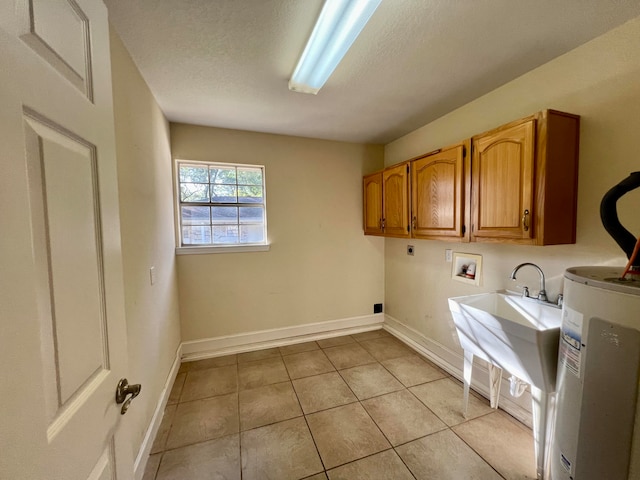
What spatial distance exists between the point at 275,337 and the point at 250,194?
1729mm

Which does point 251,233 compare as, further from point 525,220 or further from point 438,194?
point 525,220

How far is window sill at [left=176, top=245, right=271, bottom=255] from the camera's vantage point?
8.88 ft

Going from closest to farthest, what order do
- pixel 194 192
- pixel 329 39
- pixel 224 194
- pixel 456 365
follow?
pixel 329 39, pixel 456 365, pixel 194 192, pixel 224 194

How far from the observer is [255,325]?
3.00m

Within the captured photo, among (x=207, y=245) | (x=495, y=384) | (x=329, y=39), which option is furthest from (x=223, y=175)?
(x=495, y=384)

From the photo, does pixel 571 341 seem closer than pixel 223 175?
Yes

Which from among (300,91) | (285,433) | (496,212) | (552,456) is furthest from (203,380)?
(496,212)

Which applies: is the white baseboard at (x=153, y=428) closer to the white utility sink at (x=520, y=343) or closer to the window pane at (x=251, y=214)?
the window pane at (x=251, y=214)

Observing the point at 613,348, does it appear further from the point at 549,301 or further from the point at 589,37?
the point at 589,37

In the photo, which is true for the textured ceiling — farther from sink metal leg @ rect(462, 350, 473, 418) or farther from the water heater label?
sink metal leg @ rect(462, 350, 473, 418)

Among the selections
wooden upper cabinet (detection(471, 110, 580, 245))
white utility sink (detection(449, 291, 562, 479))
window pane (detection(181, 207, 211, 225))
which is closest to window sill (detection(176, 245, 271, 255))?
window pane (detection(181, 207, 211, 225))

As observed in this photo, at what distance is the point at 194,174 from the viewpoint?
110 inches

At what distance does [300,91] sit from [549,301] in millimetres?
2262

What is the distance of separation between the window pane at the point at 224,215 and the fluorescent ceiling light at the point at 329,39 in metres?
1.57
